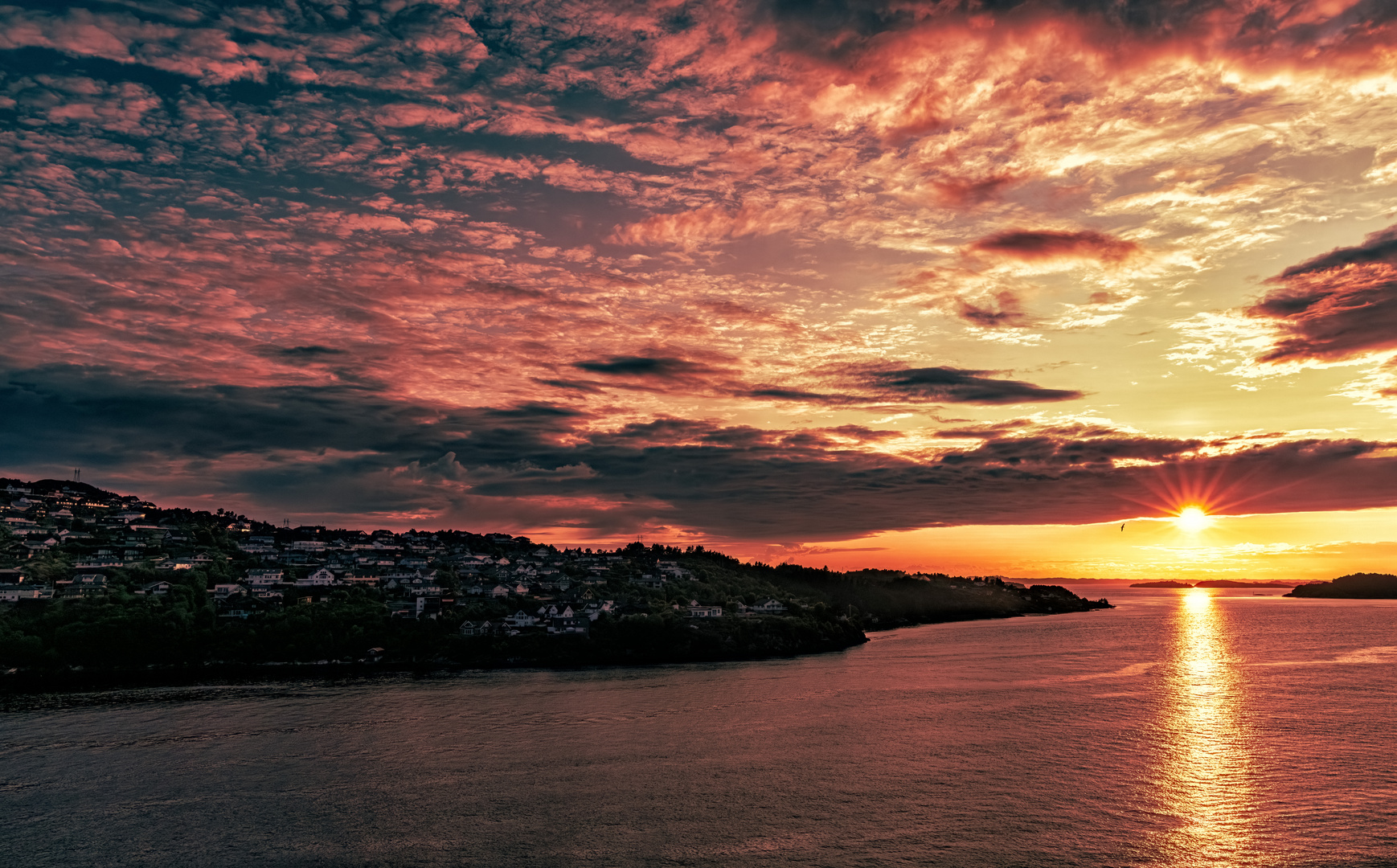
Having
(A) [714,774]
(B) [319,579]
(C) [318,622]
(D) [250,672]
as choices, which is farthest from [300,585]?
(A) [714,774]

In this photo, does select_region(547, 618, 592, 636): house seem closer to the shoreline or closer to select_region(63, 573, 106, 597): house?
the shoreline

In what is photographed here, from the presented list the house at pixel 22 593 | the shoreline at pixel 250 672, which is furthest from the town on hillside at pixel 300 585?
the shoreline at pixel 250 672

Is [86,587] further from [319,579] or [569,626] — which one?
[569,626]

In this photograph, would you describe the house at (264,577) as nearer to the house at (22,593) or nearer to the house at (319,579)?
Answer: the house at (319,579)

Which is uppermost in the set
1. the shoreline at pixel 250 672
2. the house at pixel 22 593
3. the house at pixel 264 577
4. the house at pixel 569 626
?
the house at pixel 264 577

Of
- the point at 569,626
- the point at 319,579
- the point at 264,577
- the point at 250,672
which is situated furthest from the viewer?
the point at 319,579

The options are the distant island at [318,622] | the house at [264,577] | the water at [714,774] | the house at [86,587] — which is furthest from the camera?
the house at [264,577]

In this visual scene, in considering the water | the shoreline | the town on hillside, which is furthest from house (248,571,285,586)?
the water

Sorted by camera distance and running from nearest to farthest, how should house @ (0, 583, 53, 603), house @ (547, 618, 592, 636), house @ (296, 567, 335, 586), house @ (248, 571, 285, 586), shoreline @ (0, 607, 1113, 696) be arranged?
shoreline @ (0, 607, 1113, 696), house @ (0, 583, 53, 603), house @ (547, 618, 592, 636), house @ (248, 571, 285, 586), house @ (296, 567, 335, 586)

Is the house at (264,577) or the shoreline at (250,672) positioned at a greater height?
the house at (264,577)

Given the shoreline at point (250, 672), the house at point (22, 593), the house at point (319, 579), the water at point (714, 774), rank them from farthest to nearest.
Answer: the house at point (319, 579) → the house at point (22, 593) → the shoreline at point (250, 672) → the water at point (714, 774)
